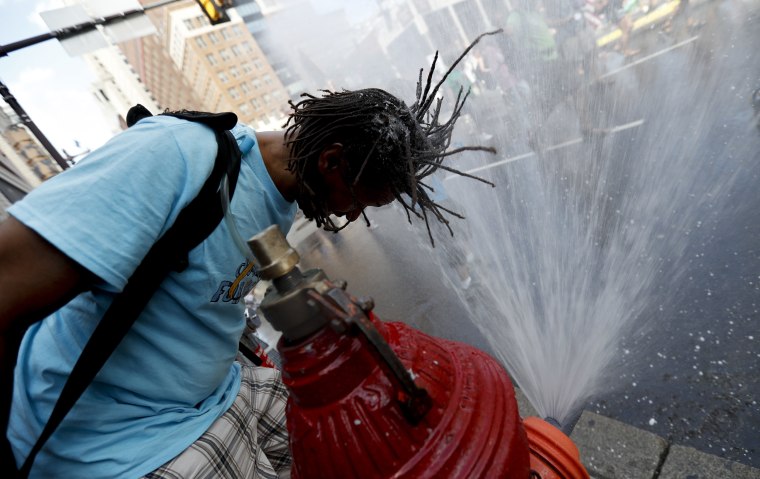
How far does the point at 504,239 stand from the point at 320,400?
4.51 m

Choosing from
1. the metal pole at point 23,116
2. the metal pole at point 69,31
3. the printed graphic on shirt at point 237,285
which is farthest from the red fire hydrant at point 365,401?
the metal pole at point 23,116

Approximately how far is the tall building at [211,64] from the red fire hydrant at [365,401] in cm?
6016

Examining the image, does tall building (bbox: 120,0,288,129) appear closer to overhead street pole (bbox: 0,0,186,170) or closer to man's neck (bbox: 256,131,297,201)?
overhead street pole (bbox: 0,0,186,170)

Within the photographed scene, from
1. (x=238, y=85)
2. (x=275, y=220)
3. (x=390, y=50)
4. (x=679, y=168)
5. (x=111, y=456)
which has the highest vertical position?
(x=238, y=85)

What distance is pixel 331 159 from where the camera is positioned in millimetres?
1459

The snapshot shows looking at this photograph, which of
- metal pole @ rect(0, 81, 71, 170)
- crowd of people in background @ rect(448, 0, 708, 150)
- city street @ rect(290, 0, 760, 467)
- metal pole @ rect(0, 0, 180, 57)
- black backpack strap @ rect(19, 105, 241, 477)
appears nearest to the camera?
black backpack strap @ rect(19, 105, 241, 477)

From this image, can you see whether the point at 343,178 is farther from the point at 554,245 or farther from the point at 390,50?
the point at 390,50

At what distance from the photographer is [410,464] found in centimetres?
68

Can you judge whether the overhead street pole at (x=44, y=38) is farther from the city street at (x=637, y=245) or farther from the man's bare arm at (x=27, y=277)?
the man's bare arm at (x=27, y=277)

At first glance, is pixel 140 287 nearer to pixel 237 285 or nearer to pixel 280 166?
pixel 237 285

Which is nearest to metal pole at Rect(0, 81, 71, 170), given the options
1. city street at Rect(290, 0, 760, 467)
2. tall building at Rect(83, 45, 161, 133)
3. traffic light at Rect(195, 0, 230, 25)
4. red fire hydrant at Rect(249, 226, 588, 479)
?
traffic light at Rect(195, 0, 230, 25)

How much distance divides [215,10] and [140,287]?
787 centimetres

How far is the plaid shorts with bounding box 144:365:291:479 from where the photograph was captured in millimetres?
1328

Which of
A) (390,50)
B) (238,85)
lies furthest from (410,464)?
(238,85)
